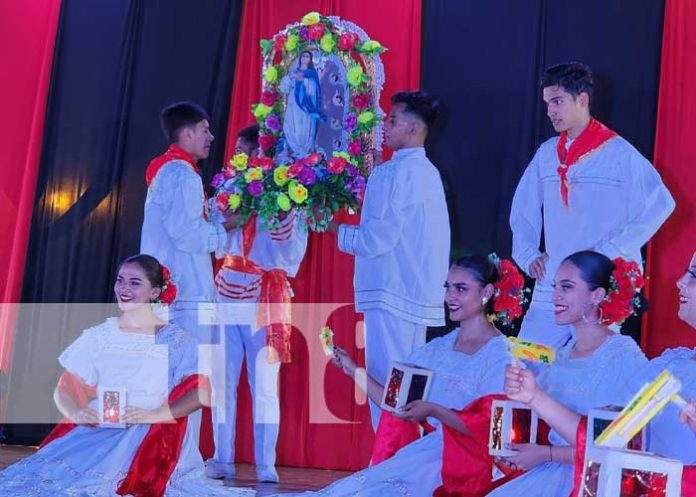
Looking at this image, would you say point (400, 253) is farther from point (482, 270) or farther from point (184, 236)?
point (184, 236)

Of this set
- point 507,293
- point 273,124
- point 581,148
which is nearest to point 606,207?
point 581,148

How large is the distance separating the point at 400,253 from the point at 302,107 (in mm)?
1084

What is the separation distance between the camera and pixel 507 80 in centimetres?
536

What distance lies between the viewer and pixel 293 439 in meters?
5.98

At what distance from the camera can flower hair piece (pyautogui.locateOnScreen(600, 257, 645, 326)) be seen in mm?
3225

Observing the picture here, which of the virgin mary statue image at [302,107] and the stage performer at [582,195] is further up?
the virgin mary statue image at [302,107]

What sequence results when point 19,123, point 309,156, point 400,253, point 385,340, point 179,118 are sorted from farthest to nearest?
point 19,123
point 179,118
point 309,156
point 400,253
point 385,340

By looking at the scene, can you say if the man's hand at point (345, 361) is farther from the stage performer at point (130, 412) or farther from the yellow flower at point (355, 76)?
the yellow flower at point (355, 76)

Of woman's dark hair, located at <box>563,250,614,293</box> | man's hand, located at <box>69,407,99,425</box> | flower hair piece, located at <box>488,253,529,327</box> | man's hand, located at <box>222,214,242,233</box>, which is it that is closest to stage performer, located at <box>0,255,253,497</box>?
man's hand, located at <box>69,407,99,425</box>

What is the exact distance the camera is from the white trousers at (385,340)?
4562 mm

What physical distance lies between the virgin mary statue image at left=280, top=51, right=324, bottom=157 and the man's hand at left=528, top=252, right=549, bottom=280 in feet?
4.46

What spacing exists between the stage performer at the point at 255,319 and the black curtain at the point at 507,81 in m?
0.85

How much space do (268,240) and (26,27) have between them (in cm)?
293

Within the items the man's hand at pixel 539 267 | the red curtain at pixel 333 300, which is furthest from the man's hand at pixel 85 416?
the red curtain at pixel 333 300
